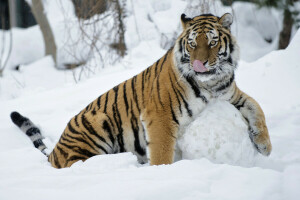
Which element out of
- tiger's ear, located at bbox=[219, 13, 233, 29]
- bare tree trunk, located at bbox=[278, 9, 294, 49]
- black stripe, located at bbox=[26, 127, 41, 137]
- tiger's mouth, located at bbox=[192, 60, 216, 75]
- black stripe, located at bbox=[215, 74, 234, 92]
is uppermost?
tiger's ear, located at bbox=[219, 13, 233, 29]

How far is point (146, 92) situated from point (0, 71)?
815 centimetres

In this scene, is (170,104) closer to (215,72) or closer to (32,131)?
(215,72)

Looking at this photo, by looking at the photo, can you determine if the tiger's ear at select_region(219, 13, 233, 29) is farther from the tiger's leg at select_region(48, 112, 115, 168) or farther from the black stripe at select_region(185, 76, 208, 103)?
the tiger's leg at select_region(48, 112, 115, 168)

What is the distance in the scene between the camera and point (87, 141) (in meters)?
3.29

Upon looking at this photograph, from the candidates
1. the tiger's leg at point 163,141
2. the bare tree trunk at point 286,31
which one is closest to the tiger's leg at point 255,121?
the tiger's leg at point 163,141

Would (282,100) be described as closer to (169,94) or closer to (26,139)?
(169,94)

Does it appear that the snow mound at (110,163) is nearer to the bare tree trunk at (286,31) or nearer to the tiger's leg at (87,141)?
the tiger's leg at (87,141)

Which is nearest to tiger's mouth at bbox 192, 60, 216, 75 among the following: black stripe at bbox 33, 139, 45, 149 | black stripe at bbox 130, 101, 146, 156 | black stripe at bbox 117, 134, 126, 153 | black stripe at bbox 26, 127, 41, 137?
black stripe at bbox 130, 101, 146, 156

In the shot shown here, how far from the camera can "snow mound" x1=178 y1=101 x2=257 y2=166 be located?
9.13ft

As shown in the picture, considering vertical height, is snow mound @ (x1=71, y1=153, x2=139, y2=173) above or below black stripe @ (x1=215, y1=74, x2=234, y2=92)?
below

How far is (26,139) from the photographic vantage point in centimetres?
379

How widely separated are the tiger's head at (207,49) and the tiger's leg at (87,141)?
0.83 m

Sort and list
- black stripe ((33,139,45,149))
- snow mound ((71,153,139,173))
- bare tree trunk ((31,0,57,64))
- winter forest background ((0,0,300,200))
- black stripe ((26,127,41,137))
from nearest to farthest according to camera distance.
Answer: winter forest background ((0,0,300,200)) < snow mound ((71,153,139,173)) < black stripe ((33,139,45,149)) < black stripe ((26,127,41,137)) < bare tree trunk ((31,0,57,64))

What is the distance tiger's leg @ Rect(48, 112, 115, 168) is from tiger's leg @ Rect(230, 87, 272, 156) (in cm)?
103
